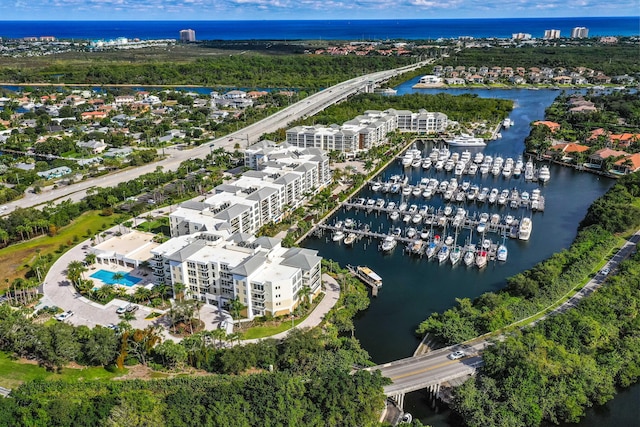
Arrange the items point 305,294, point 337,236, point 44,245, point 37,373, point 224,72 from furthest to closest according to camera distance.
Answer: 1. point 224,72
2. point 337,236
3. point 44,245
4. point 305,294
5. point 37,373

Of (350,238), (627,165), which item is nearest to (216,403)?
(350,238)

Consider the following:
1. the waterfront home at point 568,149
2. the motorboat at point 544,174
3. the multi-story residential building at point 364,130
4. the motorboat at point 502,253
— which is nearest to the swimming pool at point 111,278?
the motorboat at point 502,253

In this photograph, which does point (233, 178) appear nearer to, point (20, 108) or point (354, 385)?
point (354, 385)

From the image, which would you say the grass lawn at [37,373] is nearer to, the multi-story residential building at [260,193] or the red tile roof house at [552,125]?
the multi-story residential building at [260,193]

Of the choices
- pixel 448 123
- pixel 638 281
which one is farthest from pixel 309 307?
pixel 448 123

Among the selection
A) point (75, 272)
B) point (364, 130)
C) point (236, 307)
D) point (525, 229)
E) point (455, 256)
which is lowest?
point (455, 256)

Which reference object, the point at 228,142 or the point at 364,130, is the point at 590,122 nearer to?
the point at 364,130
